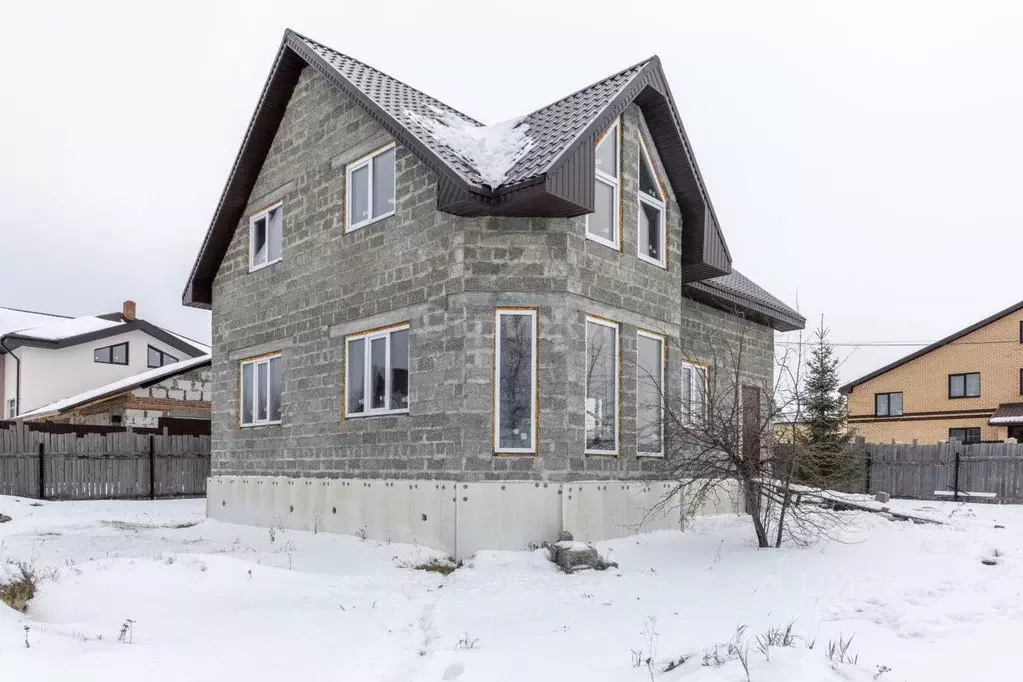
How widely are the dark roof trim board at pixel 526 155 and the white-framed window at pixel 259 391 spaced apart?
2636 millimetres

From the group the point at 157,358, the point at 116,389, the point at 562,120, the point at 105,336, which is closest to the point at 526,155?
the point at 562,120

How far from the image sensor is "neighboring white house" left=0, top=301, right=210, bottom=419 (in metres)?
29.6

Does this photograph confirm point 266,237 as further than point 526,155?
Yes

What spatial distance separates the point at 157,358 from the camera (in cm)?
3316

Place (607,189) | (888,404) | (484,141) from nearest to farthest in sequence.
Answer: (607,189) < (484,141) < (888,404)

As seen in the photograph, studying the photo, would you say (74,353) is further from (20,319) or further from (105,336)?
(20,319)

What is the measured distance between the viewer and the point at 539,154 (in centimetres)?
1042

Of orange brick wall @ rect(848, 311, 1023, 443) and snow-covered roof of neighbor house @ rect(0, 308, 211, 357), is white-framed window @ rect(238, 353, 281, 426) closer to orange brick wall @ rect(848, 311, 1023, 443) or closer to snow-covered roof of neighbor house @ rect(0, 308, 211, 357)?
snow-covered roof of neighbor house @ rect(0, 308, 211, 357)

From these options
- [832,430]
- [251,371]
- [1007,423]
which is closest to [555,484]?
[251,371]

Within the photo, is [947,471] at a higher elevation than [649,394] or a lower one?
lower

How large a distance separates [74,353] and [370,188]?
2355 cm

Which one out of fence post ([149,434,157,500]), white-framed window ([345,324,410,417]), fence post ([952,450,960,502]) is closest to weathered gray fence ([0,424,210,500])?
fence post ([149,434,157,500])

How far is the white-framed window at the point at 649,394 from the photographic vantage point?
1209 cm

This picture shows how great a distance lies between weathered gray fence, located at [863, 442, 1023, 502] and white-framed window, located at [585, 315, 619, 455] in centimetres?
1500
